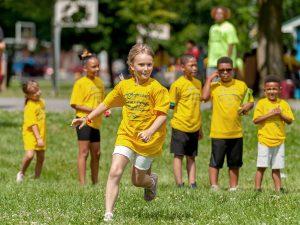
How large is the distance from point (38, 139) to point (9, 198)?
3.50 m

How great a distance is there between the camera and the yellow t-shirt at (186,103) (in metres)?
13.7

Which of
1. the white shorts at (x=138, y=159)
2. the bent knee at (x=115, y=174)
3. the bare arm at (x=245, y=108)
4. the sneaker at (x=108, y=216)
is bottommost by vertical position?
the sneaker at (x=108, y=216)

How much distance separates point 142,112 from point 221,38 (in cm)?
942

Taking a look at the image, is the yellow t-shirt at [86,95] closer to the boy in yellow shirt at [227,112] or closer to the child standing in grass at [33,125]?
the child standing in grass at [33,125]

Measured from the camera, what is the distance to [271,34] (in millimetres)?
28094

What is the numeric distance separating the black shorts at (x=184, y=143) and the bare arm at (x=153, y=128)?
4101mm

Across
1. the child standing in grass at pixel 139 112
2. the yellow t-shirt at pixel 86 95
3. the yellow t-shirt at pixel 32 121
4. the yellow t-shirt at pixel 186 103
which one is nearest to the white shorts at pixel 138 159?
the child standing in grass at pixel 139 112

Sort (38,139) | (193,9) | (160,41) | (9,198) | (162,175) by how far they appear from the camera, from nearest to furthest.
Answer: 1. (9,198)
2. (38,139)
3. (162,175)
4. (160,41)
5. (193,9)

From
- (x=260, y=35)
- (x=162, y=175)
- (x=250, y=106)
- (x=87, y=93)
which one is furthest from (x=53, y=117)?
(x=260, y=35)

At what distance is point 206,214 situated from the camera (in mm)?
10000

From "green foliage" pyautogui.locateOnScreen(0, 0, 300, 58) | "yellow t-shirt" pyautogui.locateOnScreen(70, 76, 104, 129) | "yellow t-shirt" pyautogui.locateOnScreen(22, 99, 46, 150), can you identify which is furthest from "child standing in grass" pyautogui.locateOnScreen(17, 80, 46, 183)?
"green foliage" pyautogui.locateOnScreen(0, 0, 300, 58)

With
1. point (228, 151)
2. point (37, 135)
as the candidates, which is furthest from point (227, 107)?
point (37, 135)

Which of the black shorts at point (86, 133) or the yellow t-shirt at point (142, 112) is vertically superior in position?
the yellow t-shirt at point (142, 112)

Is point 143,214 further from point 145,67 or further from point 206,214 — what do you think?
point 145,67
